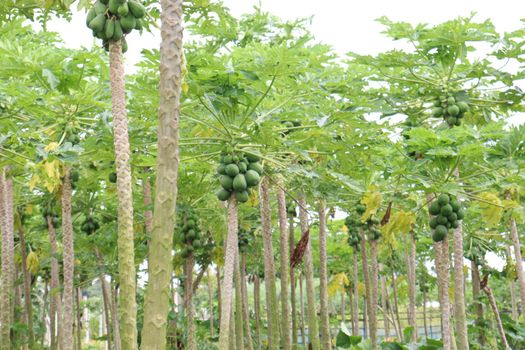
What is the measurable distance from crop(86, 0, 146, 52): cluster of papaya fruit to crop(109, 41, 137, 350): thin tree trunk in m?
0.13

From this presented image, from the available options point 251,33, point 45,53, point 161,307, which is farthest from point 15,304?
point 161,307

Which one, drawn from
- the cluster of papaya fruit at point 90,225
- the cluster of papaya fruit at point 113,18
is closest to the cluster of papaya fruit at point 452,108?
the cluster of papaya fruit at point 113,18

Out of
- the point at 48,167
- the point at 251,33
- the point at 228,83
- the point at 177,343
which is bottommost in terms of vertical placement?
the point at 177,343

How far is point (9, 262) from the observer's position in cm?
941

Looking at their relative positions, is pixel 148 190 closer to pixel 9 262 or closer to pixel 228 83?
pixel 9 262

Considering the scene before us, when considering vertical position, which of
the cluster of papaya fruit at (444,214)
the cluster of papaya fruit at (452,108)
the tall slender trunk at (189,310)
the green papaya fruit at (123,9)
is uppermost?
the green papaya fruit at (123,9)

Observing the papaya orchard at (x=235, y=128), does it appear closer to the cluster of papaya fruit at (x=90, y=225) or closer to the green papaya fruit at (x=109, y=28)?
the green papaya fruit at (x=109, y=28)

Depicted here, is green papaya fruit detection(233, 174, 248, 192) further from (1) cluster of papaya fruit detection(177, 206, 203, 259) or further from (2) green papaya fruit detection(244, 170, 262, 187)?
(1) cluster of papaya fruit detection(177, 206, 203, 259)

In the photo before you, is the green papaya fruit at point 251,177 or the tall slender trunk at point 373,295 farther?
the tall slender trunk at point 373,295

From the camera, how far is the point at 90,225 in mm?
11422

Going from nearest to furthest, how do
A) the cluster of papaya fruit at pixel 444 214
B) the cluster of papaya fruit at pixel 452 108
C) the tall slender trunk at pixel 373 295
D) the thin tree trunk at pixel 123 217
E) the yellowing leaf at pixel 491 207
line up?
1. the thin tree trunk at pixel 123 217
2. the yellowing leaf at pixel 491 207
3. the cluster of papaya fruit at pixel 444 214
4. the cluster of papaya fruit at pixel 452 108
5. the tall slender trunk at pixel 373 295

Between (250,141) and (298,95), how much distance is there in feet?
2.15

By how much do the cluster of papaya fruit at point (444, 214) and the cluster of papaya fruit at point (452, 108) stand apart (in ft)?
3.05

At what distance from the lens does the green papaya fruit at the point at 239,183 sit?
6.57 metres
